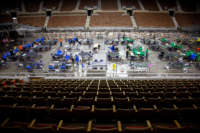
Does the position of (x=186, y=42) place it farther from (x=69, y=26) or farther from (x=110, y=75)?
(x=69, y=26)

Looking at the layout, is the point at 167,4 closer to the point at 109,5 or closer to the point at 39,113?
the point at 109,5

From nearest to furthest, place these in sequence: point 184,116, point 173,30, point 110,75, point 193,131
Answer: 1. point 193,131
2. point 184,116
3. point 110,75
4. point 173,30

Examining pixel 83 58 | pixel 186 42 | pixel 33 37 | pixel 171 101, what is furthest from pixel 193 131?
pixel 33 37

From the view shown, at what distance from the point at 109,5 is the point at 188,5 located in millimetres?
20931

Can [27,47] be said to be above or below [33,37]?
below

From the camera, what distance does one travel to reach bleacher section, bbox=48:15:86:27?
90.0ft

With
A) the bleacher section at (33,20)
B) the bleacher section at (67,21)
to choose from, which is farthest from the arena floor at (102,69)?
the bleacher section at (33,20)

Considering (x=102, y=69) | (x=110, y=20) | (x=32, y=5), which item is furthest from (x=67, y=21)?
(x=102, y=69)

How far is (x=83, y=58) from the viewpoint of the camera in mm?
14961

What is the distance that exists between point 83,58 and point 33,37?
45.1 ft

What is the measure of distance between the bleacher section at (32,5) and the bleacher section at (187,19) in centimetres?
3574

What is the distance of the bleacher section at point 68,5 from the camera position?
106 ft

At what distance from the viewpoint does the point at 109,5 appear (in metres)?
33.1

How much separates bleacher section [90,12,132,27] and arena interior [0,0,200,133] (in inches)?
9.1
